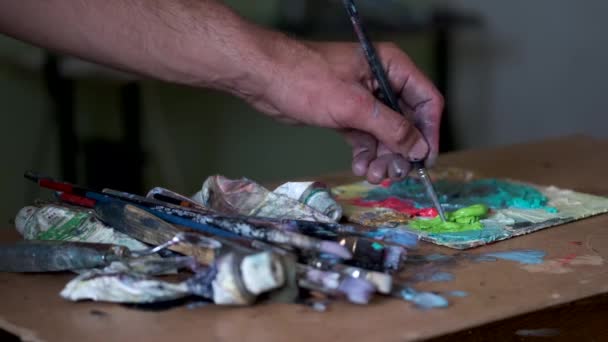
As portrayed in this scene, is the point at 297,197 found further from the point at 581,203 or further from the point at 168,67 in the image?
the point at 581,203

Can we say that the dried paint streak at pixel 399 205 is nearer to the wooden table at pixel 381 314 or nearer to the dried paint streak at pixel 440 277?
the wooden table at pixel 381 314

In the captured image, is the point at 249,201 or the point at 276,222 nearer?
the point at 276,222

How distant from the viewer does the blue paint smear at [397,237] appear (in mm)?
1364

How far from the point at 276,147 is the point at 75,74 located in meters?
1.20

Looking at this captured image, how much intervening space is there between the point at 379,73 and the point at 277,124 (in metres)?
2.66

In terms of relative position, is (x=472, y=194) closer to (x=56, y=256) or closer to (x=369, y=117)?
(x=369, y=117)

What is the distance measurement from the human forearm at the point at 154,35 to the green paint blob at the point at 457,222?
36cm

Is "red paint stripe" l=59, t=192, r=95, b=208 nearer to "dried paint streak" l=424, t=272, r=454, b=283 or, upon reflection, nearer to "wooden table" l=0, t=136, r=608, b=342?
"wooden table" l=0, t=136, r=608, b=342

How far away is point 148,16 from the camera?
1.47m

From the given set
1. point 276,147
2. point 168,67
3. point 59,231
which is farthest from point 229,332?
point 276,147

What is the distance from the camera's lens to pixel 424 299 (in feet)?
3.85

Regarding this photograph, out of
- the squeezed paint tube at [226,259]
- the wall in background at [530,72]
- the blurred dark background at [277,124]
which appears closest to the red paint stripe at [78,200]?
the squeezed paint tube at [226,259]

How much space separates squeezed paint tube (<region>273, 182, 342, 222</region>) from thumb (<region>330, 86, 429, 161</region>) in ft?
0.38

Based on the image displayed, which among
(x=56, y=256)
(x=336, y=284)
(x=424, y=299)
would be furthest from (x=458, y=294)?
(x=56, y=256)
